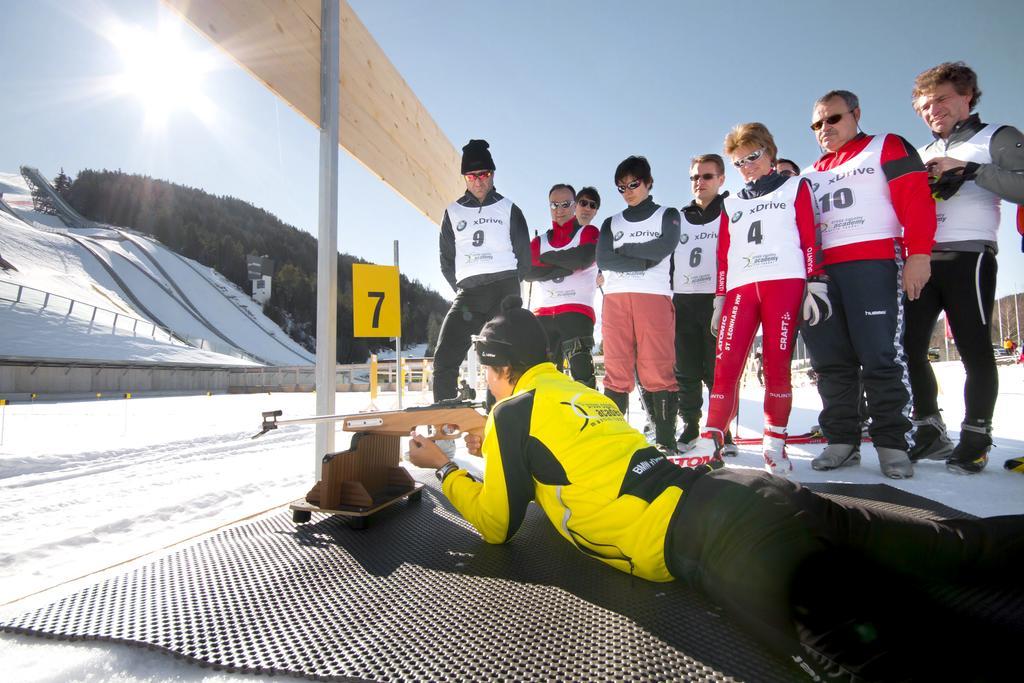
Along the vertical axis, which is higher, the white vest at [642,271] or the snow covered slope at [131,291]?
the snow covered slope at [131,291]

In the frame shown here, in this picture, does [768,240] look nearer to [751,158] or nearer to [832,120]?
[751,158]

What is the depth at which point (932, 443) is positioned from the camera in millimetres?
2816

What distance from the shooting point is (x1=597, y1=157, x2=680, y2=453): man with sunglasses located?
318 cm

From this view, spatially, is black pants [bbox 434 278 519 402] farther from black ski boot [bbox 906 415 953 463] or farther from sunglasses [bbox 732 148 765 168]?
black ski boot [bbox 906 415 953 463]

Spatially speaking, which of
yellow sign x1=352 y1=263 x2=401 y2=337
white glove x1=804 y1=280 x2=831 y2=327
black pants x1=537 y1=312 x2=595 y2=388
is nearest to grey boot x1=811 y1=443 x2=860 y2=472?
white glove x1=804 y1=280 x2=831 y2=327

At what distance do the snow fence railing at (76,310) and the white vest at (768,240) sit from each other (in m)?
27.3

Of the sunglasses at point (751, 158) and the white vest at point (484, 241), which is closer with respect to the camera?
the sunglasses at point (751, 158)

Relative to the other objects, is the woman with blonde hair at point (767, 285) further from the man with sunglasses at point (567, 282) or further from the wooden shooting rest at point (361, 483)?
the wooden shooting rest at point (361, 483)

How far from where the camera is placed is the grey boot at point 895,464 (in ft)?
7.88

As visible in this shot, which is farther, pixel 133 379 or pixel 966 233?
pixel 133 379

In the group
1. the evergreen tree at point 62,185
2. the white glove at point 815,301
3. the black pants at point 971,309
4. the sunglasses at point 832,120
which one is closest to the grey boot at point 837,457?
the black pants at point 971,309

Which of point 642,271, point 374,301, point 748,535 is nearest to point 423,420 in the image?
point 748,535

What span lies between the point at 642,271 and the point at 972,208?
5.67ft

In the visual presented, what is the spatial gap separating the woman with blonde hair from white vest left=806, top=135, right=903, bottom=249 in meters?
0.18
